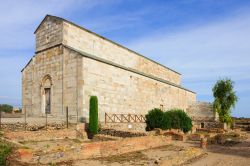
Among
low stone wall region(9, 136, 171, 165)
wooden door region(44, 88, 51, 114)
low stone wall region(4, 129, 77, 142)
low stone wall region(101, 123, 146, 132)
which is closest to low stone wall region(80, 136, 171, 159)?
low stone wall region(9, 136, 171, 165)

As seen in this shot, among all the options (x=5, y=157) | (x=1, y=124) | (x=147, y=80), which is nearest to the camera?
(x=5, y=157)

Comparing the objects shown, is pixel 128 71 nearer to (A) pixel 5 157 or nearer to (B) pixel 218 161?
(B) pixel 218 161

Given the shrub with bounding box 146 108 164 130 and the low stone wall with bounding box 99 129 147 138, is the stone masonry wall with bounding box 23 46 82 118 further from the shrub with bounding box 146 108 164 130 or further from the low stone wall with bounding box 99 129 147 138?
the shrub with bounding box 146 108 164 130

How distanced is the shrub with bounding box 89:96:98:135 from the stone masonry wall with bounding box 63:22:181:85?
21.1 ft

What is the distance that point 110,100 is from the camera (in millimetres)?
25359

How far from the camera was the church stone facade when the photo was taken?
2308cm

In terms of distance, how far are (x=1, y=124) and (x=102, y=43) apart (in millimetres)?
14023

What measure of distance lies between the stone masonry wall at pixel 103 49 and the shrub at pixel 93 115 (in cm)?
642

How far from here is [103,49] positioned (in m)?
29.4

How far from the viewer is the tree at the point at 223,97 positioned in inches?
1545

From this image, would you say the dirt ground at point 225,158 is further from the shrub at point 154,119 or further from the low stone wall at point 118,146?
the shrub at point 154,119

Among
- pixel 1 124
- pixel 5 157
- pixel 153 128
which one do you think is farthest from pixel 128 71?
pixel 5 157

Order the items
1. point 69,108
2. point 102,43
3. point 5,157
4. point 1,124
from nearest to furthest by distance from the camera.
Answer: point 5,157
point 1,124
point 69,108
point 102,43

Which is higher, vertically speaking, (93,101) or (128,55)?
(128,55)
